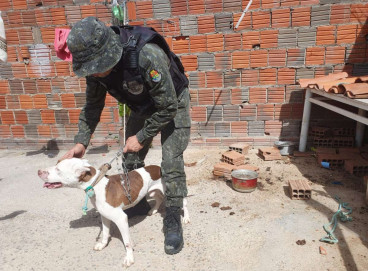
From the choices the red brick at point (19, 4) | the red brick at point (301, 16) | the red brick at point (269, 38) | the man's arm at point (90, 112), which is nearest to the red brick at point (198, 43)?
the red brick at point (269, 38)

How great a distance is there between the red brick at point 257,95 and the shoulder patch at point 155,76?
3171 millimetres

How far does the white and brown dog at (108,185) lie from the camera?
2.15 m

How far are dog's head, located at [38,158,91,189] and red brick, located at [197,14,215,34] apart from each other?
3.50 meters

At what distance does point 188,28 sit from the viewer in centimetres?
473

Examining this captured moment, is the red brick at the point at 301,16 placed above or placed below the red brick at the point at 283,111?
above

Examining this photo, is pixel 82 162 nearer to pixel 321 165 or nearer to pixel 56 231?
pixel 56 231

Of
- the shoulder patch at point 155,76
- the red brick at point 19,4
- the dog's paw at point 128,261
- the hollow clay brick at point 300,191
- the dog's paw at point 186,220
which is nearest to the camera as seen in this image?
the shoulder patch at point 155,76

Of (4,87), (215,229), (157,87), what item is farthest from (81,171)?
(4,87)

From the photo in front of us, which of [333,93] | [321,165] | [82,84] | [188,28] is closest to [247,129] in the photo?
[321,165]

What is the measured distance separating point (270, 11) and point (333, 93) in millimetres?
1903

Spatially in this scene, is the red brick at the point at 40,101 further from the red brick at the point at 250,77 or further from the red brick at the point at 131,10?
the red brick at the point at 250,77

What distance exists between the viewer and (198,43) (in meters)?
4.78

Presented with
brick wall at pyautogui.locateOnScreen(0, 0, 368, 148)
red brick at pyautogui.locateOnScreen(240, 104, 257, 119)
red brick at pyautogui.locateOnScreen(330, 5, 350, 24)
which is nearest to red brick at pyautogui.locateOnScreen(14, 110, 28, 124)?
brick wall at pyautogui.locateOnScreen(0, 0, 368, 148)

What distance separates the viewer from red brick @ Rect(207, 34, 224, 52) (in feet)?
15.4
